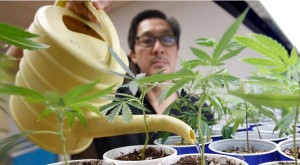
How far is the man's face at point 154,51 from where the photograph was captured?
1012mm

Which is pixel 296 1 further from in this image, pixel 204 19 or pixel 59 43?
pixel 204 19

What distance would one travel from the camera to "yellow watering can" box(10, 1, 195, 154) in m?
0.40

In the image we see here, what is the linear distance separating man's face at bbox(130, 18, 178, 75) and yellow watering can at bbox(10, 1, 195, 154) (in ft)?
1.68

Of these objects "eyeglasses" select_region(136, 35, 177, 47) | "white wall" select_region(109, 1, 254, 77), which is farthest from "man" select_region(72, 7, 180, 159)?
"white wall" select_region(109, 1, 254, 77)

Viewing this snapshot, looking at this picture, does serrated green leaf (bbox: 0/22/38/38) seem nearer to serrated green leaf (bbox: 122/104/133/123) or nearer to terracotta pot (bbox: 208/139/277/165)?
serrated green leaf (bbox: 122/104/133/123)

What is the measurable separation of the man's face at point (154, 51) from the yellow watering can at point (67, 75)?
0.51 meters

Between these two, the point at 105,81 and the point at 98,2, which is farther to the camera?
the point at 98,2

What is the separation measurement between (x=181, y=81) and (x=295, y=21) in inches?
16.2

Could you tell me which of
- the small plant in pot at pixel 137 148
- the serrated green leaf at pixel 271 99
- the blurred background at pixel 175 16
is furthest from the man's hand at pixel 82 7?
the blurred background at pixel 175 16

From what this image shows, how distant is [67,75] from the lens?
0.41 m

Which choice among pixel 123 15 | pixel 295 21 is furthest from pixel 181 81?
pixel 123 15

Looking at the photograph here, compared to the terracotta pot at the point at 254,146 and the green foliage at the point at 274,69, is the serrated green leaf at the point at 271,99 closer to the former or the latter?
the green foliage at the point at 274,69

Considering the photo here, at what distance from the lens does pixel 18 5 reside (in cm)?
184

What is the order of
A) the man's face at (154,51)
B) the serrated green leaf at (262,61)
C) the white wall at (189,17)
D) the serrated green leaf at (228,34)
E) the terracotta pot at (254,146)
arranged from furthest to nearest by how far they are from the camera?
the white wall at (189,17)
the man's face at (154,51)
the terracotta pot at (254,146)
the serrated green leaf at (262,61)
the serrated green leaf at (228,34)
